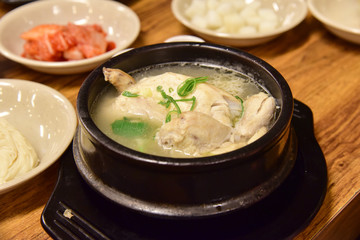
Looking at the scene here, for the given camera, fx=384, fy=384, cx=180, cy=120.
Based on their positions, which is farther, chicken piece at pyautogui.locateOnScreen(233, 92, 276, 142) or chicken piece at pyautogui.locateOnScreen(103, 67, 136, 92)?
chicken piece at pyautogui.locateOnScreen(103, 67, 136, 92)

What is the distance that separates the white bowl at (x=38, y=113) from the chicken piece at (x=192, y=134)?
19.2 inches

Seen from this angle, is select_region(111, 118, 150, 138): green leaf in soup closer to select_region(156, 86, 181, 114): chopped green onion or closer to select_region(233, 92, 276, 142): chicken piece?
select_region(156, 86, 181, 114): chopped green onion

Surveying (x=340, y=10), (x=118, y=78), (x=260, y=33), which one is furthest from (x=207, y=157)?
(x=340, y=10)

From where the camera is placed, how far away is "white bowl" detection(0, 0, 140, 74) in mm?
2234

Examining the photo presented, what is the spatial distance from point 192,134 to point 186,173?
176 mm

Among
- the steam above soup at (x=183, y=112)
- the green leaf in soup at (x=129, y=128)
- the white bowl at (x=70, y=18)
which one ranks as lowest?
the white bowl at (x=70, y=18)

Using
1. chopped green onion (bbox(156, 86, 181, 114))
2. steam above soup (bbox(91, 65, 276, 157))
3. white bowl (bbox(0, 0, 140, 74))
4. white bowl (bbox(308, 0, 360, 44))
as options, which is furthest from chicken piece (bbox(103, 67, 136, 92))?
white bowl (bbox(308, 0, 360, 44))

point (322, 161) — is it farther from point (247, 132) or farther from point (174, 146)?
point (174, 146)

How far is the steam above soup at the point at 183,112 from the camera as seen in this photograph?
3.86ft

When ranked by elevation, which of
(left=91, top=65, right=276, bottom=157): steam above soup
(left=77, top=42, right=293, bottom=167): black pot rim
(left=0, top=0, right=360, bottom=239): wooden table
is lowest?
(left=0, top=0, right=360, bottom=239): wooden table

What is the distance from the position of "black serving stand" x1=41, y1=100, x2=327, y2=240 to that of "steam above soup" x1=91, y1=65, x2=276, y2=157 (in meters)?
0.20

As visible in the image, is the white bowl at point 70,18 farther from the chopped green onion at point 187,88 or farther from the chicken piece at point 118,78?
the chopped green onion at point 187,88

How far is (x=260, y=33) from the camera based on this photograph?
6.79 feet

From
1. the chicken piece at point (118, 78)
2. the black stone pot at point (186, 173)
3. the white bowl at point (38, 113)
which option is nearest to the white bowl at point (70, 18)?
the white bowl at point (38, 113)
